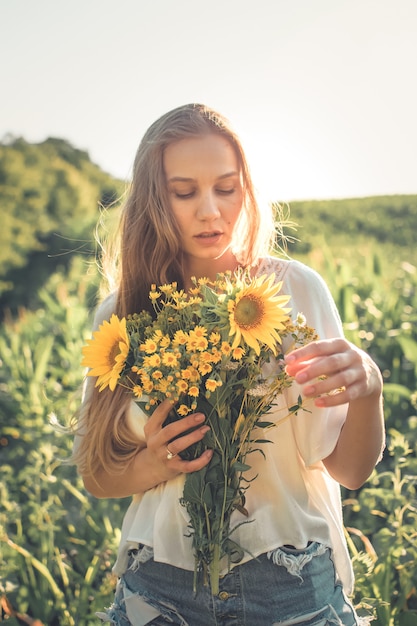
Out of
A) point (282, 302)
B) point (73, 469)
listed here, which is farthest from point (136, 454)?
point (73, 469)

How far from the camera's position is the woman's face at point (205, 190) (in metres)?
1.71

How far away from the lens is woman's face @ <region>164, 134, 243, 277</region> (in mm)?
1712

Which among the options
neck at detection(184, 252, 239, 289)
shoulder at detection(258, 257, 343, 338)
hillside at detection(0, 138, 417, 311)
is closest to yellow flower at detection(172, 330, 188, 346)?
shoulder at detection(258, 257, 343, 338)

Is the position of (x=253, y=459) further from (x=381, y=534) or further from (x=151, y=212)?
(x=381, y=534)

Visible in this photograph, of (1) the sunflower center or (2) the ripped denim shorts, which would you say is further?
(2) the ripped denim shorts

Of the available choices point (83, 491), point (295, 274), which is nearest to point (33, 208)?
point (83, 491)

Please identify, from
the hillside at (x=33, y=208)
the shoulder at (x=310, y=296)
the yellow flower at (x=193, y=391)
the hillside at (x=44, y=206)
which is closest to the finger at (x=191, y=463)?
the yellow flower at (x=193, y=391)

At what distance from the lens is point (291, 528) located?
5.09 feet

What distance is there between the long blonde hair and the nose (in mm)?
103

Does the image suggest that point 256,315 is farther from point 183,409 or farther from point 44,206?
point 44,206

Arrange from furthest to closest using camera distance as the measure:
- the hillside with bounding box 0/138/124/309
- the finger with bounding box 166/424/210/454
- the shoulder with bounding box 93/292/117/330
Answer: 1. the hillside with bounding box 0/138/124/309
2. the shoulder with bounding box 93/292/117/330
3. the finger with bounding box 166/424/210/454

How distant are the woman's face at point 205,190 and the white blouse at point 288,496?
0.18 metres

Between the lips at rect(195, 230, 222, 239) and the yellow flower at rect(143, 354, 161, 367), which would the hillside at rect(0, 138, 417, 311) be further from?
the yellow flower at rect(143, 354, 161, 367)

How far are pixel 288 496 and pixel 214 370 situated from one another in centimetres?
36
